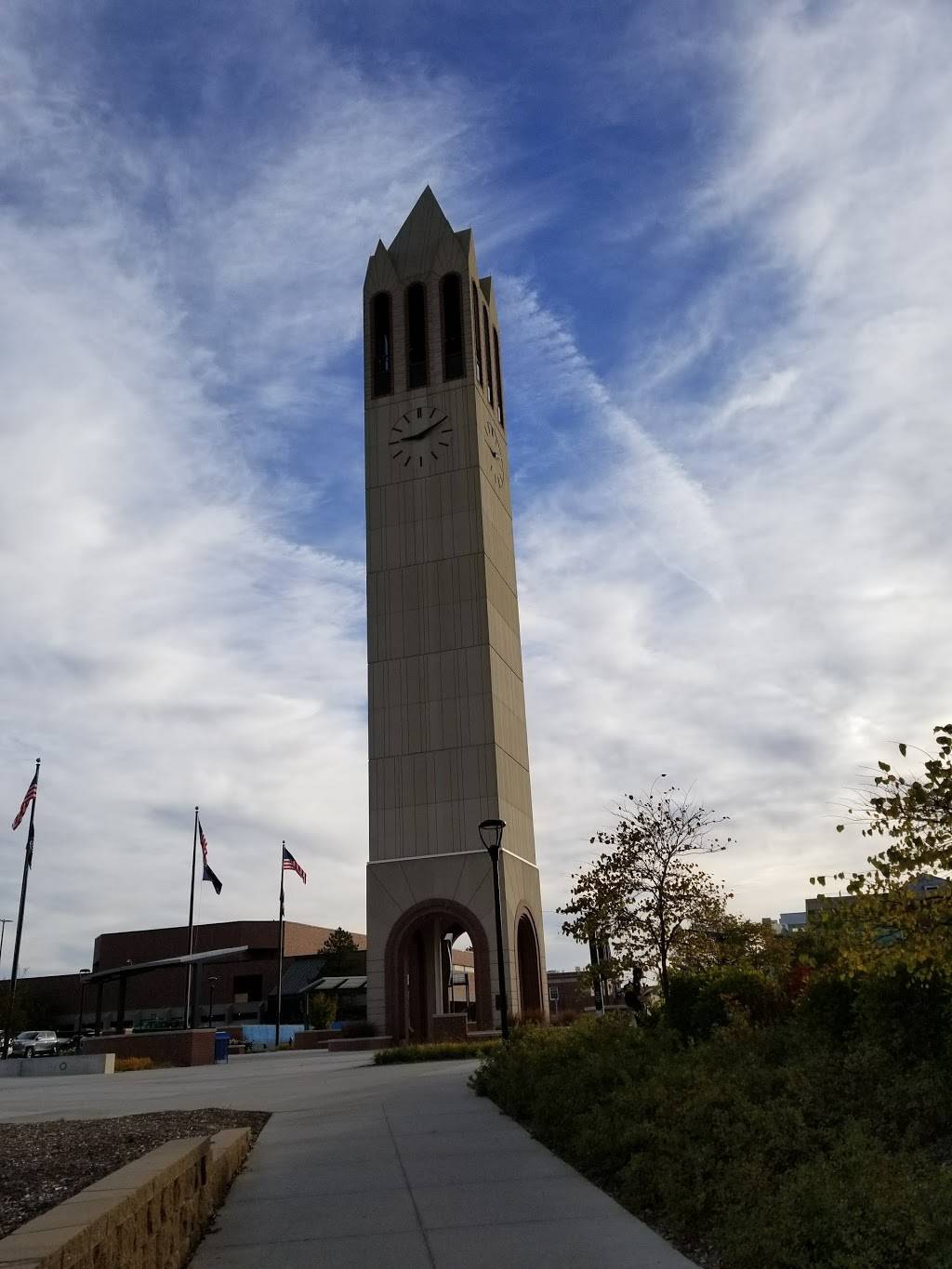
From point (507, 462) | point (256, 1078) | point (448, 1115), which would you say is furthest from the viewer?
point (507, 462)

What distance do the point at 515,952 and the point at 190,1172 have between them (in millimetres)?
32259

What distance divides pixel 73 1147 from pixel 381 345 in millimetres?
40206

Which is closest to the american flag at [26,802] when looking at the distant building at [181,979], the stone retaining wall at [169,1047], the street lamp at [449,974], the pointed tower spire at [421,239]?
the stone retaining wall at [169,1047]

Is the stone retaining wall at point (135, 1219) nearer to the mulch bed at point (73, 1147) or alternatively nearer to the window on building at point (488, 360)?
the mulch bed at point (73, 1147)

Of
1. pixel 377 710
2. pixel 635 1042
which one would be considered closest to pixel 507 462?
pixel 377 710

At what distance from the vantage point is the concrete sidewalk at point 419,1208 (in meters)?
6.35

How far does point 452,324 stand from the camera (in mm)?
44281

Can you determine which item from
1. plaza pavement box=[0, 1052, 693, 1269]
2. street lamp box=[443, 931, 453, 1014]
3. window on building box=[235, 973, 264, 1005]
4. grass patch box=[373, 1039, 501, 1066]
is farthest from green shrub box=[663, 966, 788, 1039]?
window on building box=[235, 973, 264, 1005]

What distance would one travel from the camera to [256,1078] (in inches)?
864

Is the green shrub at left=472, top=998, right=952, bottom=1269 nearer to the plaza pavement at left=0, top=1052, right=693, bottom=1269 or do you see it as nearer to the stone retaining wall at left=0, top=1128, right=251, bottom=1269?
the plaza pavement at left=0, top=1052, right=693, bottom=1269

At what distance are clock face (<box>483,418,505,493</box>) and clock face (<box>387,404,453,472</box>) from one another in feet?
6.03

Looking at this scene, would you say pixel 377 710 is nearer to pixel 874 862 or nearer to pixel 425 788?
pixel 425 788

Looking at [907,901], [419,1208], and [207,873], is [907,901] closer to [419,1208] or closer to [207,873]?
[419,1208]

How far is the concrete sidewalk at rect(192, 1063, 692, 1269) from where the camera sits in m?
6.35
